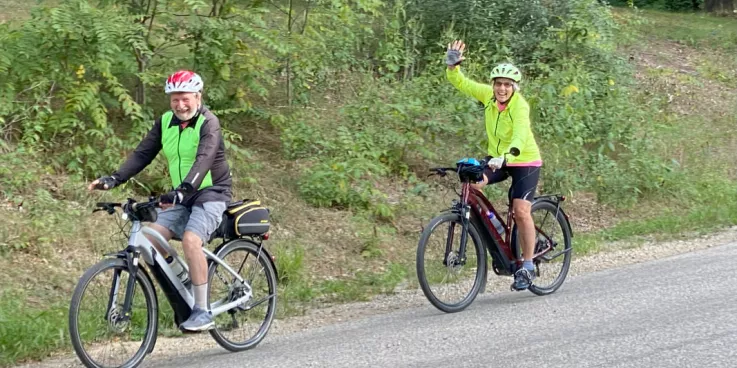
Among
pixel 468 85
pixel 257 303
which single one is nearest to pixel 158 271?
pixel 257 303

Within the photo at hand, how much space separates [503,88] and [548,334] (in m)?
2.44

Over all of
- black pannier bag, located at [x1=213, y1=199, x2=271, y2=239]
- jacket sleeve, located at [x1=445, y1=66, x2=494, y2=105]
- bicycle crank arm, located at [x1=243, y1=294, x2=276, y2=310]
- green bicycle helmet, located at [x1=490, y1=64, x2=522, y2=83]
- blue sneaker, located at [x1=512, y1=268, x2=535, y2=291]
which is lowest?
blue sneaker, located at [x1=512, y1=268, x2=535, y2=291]

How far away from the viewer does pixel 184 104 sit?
7.04 meters

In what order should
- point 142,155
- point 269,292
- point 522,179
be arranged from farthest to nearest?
point 522,179 < point 269,292 < point 142,155

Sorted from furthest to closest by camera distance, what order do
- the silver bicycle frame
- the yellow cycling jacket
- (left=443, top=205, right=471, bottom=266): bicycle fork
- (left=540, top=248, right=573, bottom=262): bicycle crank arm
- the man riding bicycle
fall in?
(left=540, top=248, right=573, bottom=262): bicycle crank arm
the yellow cycling jacket
(left=443, top=205, right=471, bottom=266): bicycle fork
the man riding bicycle
the silver bicycle frame

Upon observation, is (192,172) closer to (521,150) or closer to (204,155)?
(204,155)

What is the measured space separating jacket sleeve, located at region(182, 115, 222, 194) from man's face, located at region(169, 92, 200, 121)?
135mm

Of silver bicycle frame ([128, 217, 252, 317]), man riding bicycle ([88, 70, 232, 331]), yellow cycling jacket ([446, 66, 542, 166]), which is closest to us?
silver bicycle frame ([128, 217, 252, 317])

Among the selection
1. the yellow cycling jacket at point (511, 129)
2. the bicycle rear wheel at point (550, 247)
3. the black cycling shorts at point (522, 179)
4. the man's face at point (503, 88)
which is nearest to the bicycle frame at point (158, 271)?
the black cycling shorts at point (522, 179)

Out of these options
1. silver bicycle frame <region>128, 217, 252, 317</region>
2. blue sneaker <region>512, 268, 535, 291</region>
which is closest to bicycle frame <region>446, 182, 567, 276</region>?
blue sneaker <region>512, 268, 535, 291</region>

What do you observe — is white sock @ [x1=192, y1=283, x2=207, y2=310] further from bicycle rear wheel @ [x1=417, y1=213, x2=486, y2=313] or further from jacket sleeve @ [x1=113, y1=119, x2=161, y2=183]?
bicycle rear wheel @ [x1=417, y1=213, x2=486, y2=313]

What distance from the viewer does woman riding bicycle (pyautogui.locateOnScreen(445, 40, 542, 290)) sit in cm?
870

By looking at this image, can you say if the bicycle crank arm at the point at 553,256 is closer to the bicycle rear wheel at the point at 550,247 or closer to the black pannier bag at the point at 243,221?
the bicycle rear wheel at the point at 550,247

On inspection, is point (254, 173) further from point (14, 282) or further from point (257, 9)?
point (14, 282)
